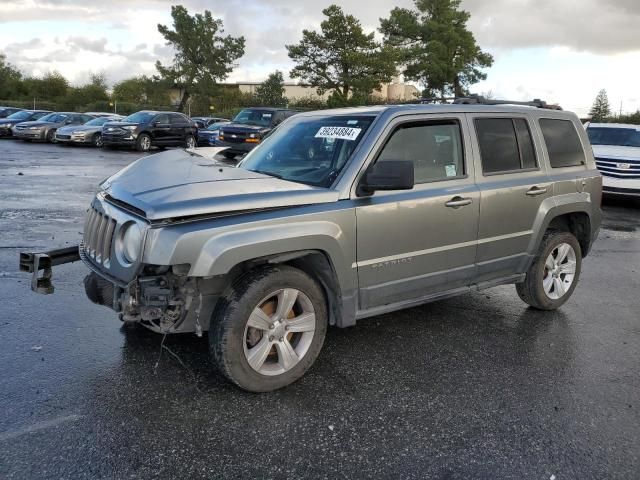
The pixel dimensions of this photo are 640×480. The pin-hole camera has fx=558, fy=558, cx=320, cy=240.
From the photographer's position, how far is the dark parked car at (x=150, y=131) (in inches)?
901

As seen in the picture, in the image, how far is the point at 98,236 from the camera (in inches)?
148

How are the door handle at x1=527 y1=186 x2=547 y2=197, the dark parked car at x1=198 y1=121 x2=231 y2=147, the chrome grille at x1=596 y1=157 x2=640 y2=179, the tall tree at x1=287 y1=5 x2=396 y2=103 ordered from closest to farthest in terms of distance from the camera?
the door handle at x1=527 y1=186 x2=547 y2=197
the chrome grille at x1=596 y1=157 x2=640 y2=179
the dark parked car at x1=198 y1=121 x2=231 y2=147
the tall tree at x1=287 y1=5 x2=396 y2=103

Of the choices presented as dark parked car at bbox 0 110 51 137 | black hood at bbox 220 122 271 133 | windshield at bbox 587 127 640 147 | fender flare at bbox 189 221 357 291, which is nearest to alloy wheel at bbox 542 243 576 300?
fender flare at bbox 189 221 357 291

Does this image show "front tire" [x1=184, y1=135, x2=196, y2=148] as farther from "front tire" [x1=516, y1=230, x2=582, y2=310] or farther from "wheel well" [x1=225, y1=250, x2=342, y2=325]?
"wheel well" [x1=225, y1=250, x2=342, y2=325]

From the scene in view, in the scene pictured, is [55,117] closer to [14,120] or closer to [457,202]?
[14,120]

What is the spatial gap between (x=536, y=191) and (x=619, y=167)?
909cm

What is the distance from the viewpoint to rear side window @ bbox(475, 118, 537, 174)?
4.73 m

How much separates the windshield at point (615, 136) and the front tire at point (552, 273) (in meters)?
9.79

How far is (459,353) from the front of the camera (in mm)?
4418

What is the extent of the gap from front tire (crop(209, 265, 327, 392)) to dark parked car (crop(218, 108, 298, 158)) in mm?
15278

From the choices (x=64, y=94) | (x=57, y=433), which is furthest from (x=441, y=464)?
(x=64, y=94)

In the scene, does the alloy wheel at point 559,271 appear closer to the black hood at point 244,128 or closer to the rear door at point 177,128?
the black hood at point 244,128

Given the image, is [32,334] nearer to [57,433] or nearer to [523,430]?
[57,433]

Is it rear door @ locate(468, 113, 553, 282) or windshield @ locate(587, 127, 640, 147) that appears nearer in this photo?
rear door @ locate(468, 113, 553, 282)
